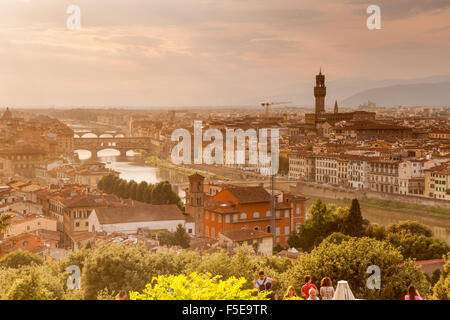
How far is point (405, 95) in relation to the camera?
6391mm

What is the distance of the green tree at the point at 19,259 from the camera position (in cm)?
505

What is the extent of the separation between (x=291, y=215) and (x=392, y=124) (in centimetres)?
169

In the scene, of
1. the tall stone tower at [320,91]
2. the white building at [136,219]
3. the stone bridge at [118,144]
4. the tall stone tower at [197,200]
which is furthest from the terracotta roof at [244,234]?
the stone bridge at [118,144]

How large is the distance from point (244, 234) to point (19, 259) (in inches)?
92.9

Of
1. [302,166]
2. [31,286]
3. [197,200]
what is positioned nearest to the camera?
[31,286]

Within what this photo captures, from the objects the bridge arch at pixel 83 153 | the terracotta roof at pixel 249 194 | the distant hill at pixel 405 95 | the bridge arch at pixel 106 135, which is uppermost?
the distant hill at pixel 405 95

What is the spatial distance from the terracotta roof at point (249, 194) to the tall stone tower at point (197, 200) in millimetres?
371

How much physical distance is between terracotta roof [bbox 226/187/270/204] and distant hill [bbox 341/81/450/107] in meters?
1.46

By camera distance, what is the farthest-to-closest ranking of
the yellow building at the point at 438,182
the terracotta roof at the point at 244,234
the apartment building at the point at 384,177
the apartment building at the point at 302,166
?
the apartment building at the point at 384,177 → the apartment building at the point at 302,166 → the yellow building at the point at 438,182 → the terracotta roof at the point at 244,234

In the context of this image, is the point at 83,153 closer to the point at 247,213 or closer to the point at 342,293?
the point at 247,213

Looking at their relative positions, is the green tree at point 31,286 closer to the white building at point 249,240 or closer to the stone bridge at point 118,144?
the white building at point 249,240

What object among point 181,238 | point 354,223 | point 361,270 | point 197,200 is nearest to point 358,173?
point 354,223
